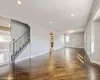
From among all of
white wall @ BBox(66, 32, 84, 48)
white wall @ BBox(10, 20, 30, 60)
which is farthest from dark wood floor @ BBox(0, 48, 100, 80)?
white wall @ BBox(66, 32, 84, 48)

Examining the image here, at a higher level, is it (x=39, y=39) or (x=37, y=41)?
(x=39, y=39)

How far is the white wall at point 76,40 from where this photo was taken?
16.3 metres

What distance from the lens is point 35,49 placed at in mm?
8328

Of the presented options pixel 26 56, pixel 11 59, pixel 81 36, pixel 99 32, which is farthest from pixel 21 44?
pixel 81 36

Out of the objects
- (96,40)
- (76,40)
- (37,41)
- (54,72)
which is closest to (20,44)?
(37,41)

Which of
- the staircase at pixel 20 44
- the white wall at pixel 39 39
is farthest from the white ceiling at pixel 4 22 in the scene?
the white wall at pixel 39 39

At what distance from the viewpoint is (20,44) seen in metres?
7.27

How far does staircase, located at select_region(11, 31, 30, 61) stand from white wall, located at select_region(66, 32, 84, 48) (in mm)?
10565

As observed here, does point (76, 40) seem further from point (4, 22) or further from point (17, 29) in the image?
point (4, 22)

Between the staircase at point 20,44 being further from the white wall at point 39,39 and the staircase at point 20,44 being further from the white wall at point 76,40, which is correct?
the white wall at point 76,40

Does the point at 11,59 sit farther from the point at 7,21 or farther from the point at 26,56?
the point at 7,21

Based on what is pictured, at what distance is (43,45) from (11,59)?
13.1ft

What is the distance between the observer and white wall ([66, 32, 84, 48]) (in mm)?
16286

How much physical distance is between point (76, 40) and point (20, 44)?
1148 cm
